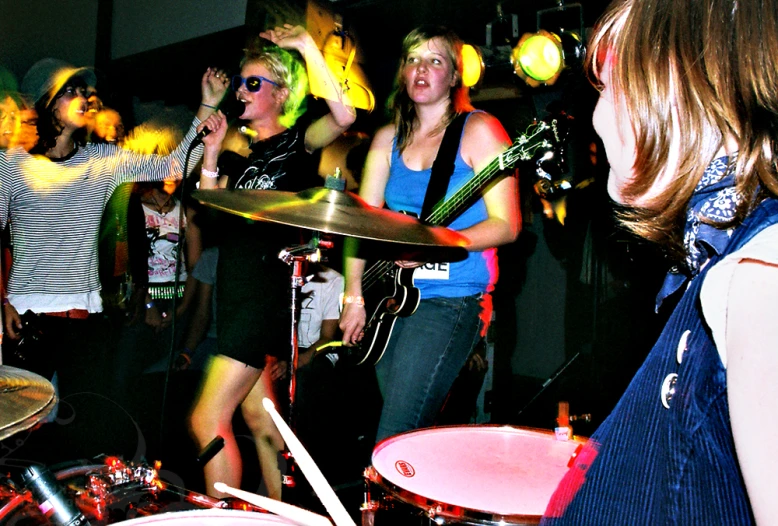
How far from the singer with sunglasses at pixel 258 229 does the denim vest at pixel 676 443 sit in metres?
1.94

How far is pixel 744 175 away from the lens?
1.95ft

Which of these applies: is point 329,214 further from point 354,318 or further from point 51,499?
point 51,499

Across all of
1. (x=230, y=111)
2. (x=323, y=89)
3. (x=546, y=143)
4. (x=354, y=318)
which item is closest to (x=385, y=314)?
(x=354, y=318)

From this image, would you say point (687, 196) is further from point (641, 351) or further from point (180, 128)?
point (180, 128)

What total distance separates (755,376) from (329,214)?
4.88ft

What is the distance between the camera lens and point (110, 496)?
1497 millimetres

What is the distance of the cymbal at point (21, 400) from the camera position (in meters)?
1.12

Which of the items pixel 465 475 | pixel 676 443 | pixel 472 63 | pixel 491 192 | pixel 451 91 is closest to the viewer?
pixel 676 443

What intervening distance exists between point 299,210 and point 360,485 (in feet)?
7.73

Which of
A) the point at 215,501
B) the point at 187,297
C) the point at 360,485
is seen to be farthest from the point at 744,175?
the point at 187,297

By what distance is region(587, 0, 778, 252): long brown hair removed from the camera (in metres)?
0.59

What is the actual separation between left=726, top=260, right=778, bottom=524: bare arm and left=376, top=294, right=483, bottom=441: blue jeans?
1.75m

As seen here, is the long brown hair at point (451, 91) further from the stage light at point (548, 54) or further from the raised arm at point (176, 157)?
the stage light at point (548, 54)

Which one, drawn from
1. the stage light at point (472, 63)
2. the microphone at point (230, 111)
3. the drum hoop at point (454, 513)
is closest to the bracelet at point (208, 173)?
the microphone at point (230, 111)
